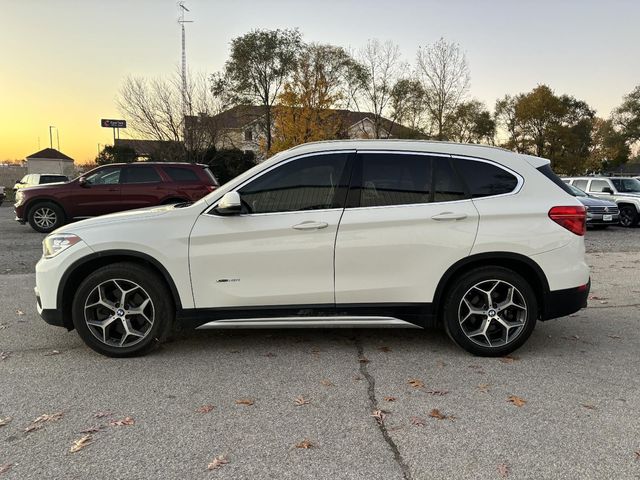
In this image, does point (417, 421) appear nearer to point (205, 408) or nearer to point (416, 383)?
point (416, 383)

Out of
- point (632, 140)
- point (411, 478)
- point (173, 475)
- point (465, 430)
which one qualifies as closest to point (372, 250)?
point (465, 430)

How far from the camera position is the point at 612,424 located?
9.91 ft

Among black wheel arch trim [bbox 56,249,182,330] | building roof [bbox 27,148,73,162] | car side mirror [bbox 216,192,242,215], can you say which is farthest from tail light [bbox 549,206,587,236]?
building roof [bbox 27,148,73,162]

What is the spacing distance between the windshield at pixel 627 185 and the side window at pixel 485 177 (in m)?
16.5

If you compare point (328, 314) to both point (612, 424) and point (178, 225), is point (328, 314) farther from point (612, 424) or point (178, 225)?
point (612, 424)

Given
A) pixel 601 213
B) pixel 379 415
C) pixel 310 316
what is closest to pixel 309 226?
pixel 310 316

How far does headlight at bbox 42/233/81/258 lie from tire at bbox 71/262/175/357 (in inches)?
12.7

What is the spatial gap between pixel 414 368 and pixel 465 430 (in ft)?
3.19

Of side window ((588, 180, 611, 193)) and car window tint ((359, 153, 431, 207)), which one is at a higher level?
side window ((588, 180, 611, 193))

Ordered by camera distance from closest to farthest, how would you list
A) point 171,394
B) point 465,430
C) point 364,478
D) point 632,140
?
point 364,478, point 465,430, point 171,394, point 632,140

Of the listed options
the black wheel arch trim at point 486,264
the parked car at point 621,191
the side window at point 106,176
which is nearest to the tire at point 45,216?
the side window at point 106,176

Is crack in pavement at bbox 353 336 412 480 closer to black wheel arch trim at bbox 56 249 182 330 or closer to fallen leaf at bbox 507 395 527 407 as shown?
fallen leaf at bbox 507 395 527 407

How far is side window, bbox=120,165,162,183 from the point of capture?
11.9 metres

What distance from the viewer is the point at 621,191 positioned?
57.2 ft
